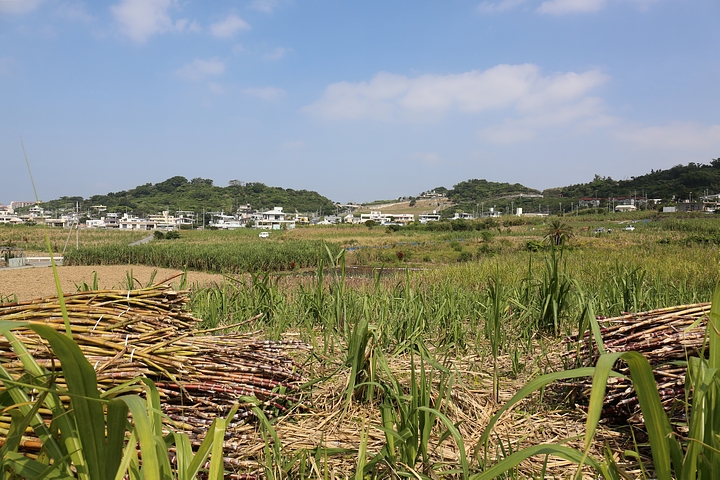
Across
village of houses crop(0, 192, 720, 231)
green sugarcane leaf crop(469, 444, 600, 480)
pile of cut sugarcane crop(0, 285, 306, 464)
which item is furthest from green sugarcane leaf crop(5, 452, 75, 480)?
village of houses crop(0, 192, 720, 231)

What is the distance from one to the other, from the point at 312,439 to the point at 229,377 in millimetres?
460

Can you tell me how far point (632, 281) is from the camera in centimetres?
432

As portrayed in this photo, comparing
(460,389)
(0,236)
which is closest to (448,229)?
(0,236)

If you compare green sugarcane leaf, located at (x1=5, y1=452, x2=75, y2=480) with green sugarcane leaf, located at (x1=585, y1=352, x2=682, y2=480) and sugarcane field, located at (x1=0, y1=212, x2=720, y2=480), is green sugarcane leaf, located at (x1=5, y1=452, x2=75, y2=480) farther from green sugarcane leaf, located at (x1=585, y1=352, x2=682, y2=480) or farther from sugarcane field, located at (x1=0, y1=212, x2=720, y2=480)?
green sugarcane leaf, located at (x1=585, y1=352, x2=682, y2=480)

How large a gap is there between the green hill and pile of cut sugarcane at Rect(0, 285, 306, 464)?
12161cm

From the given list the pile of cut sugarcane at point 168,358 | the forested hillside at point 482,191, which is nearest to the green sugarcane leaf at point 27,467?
the pile of cut sugarcane at point 168,358

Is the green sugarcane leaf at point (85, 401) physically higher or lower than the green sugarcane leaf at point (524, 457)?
higher

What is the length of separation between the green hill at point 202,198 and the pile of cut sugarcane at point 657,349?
A: 122623 millimetres

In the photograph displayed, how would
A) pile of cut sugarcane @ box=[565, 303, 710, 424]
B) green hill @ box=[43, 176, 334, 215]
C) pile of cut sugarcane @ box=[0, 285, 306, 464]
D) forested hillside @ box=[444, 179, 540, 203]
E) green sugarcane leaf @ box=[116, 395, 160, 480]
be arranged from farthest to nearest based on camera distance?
forested hillside @ box=[444, 179, 540, 203]
green hill @ box=[43, 176, 334, 215]
pile of cut sugarcane @ box=[565, 303, 710, 424]
pile of cut sugarcane @ box=[0, 285, 306, 464]
green sugarcane leaf @ box=[116, 395, 160, 480]

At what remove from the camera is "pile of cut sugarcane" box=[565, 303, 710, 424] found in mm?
2053

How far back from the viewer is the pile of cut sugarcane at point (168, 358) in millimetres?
1783

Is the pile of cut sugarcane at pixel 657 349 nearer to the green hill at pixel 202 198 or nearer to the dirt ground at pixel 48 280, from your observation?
the dirt ground at pixel 48 280

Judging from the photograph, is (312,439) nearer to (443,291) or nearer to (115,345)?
(115,345)

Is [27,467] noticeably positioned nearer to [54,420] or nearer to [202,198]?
[54,420]
